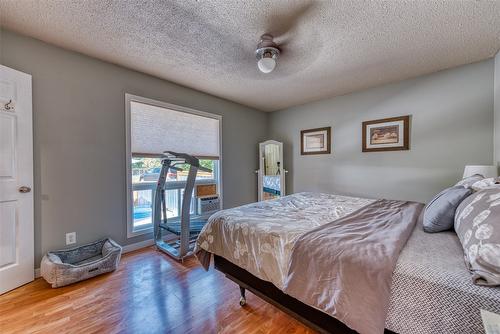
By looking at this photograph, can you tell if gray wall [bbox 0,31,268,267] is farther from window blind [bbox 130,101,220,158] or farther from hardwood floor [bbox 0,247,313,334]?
hardwood floor [bbox 0,247,313,334]

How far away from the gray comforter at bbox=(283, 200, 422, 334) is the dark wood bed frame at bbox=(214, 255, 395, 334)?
11 cm

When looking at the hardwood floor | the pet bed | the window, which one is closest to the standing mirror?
the window

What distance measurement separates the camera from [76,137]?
232cm

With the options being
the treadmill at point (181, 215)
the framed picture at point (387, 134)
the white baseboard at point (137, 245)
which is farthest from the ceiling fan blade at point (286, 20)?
the white baseboard at point (137, 245)

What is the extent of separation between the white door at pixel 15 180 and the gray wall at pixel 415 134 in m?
4.02

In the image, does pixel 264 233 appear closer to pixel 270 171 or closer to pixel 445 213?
pixel 445 213

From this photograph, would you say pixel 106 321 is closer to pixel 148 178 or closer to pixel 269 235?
pixel 269 235

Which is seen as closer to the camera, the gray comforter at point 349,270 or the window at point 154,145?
the gray comforter at point 349,270

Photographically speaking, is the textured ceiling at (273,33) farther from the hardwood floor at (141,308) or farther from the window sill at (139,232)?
the hardwood floor at (141,308)

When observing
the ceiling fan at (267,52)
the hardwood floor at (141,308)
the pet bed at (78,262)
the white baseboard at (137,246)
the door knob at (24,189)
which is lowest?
the hardwood floor at (141,308)

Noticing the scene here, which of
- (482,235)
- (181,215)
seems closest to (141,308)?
(181,215)

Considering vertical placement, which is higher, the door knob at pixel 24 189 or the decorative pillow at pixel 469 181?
the decorative pillow at pixel 469 181

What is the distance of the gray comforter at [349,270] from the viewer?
94 cm

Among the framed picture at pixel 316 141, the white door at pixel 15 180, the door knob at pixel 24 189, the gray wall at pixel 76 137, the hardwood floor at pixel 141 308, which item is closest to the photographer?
the hardwood floor at pixel 141 308
